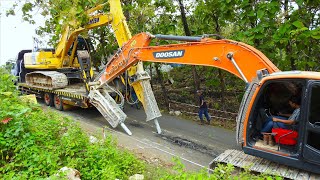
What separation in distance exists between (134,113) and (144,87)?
3.29 m

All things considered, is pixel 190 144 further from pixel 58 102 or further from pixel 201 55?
pixel 58 102

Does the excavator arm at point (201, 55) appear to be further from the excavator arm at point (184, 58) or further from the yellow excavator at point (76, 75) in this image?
the yellow excavator at point (76, 75)

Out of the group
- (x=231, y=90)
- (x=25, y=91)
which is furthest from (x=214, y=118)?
(x=25, y=91)

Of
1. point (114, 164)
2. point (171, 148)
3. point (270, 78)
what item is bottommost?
point (171, 148)

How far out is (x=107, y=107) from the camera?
10.3m

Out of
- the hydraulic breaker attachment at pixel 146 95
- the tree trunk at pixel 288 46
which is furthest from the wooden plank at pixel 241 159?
the tree trunk at pixel 288 46

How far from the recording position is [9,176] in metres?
4.75

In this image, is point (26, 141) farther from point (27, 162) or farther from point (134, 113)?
point (134, 113)

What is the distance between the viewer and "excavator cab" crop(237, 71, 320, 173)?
4.71 m

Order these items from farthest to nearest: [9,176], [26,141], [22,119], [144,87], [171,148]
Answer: [144,87] → [171,148] → [22,119] → [26,141] → [9,176]

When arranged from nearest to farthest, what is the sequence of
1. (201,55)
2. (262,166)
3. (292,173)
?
(292,173)
(262,166)
(201,55)

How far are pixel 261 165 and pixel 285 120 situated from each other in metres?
0.90

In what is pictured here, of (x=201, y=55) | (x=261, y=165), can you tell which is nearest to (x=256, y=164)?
(x=261, y=165)

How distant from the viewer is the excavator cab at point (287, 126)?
4707 millimetres
